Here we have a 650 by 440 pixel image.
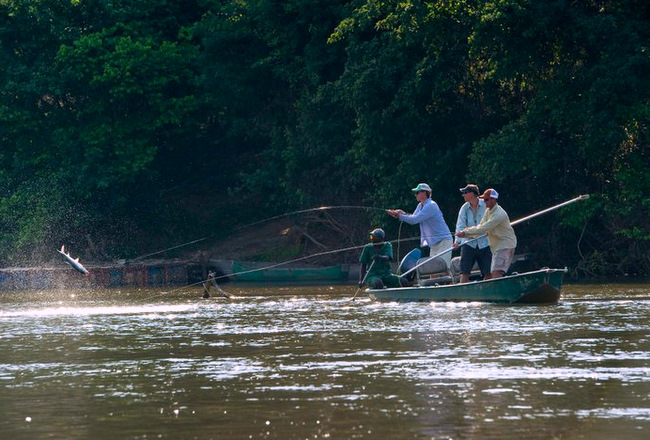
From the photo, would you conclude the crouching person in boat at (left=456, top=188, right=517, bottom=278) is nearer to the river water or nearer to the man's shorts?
the man's shorts

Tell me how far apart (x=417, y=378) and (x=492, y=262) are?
410 inches

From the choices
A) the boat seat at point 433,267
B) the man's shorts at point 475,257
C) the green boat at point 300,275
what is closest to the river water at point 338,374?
the man's shorts at point 475,257

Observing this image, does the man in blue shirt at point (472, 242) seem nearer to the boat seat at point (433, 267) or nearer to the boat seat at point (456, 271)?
the boat seat at point (433, 267)

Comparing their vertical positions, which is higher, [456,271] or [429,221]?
[429,221]

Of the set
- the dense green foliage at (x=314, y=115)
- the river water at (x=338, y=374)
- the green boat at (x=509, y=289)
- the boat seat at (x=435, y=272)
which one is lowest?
the river water at (x=338, y=374)

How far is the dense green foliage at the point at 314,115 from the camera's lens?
3584 centimetres

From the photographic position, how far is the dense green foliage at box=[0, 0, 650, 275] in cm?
3584

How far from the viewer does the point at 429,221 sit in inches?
971

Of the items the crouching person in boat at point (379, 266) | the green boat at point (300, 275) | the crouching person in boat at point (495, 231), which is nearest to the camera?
the crouching person in boat at point (495, 231)

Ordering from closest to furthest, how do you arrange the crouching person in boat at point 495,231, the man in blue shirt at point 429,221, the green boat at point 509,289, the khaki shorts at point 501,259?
the crouching person in boat at point 495,231
the green boat at point 509,289
the khaki shorts at point 501,259
the man in blue shirt at point 429,221

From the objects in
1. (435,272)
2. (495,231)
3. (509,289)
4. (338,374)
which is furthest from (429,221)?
(338,374)

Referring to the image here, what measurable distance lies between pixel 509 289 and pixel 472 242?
1198mm

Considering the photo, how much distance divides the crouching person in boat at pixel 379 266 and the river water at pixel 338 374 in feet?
5.34

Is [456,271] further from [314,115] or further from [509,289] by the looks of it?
[314,115]
